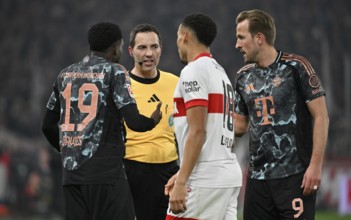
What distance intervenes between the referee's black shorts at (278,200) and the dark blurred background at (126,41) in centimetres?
1448

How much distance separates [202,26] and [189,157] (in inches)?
37.7

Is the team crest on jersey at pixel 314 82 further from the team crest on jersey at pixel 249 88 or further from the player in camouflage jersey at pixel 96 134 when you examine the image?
the player in camouflage jersey at pixel 96 134

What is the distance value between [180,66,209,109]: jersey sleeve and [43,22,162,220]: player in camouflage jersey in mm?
605

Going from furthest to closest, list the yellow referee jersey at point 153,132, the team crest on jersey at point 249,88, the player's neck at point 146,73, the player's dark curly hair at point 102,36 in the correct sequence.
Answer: the player's neck at point 146,73 < the yellow referee jersey at point 153,132 < the team crest on jersey at point 249,88 < the player's dark curly hair at point 102,36

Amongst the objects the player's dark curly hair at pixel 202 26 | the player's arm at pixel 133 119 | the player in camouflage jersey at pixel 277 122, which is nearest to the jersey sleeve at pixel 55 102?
the player's arm at pixel 133 119

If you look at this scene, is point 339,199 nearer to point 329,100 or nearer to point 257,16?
point 329,100

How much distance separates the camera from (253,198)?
266 inches

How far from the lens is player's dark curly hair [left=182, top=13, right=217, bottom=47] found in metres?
5.79

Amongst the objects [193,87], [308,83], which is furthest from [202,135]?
[308,83]

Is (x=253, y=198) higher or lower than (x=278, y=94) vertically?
lower

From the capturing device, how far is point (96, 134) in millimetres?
6188

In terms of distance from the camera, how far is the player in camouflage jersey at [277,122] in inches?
257

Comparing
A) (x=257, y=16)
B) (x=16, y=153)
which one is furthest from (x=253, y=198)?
(x=16, y=153)

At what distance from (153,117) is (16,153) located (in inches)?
632
